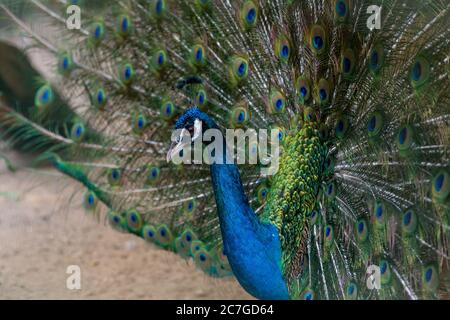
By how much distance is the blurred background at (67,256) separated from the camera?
3.66 meters

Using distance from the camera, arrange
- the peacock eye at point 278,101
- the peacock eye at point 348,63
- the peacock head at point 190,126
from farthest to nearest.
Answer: the peacock eye at point 278,101 → the peacock eye at point 348,63 → the peacock head at point 190,126

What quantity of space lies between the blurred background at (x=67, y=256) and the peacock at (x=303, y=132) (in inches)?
24.8

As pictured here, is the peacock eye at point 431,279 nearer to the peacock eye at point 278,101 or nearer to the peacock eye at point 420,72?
the peacock eye at point 420,72

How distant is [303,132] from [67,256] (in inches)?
95.0

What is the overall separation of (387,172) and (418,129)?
0.22 m

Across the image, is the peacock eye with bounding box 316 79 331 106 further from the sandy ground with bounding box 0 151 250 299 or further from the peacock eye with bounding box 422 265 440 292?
the sandy ground with bounding box 0 151 250 299

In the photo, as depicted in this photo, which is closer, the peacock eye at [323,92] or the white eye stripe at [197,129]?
the white eye stripe at [197,129]

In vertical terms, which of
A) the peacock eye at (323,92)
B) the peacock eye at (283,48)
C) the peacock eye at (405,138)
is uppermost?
the peacock eye at (283,48)

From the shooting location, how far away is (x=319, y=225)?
2.57 m

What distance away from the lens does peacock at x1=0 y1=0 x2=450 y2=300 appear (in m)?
2.28

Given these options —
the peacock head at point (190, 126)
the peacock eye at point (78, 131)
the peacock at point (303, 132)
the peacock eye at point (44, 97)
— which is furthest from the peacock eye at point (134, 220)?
the peacock head at point (190, 126)

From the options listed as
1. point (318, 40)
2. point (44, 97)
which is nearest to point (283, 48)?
point (318, 40)

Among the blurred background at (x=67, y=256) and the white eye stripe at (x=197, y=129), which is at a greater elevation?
the white eye stripe at (x=197, y=129)
